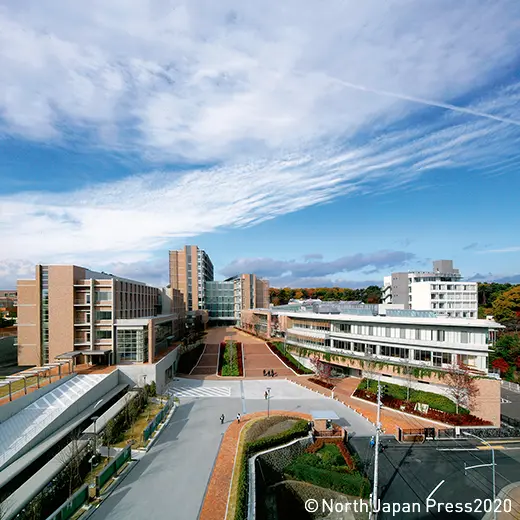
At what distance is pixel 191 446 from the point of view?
25219 millimetres

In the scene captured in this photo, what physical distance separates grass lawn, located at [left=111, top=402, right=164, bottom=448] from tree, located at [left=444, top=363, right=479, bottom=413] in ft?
86.8

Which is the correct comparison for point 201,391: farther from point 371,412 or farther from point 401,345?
point 401,345

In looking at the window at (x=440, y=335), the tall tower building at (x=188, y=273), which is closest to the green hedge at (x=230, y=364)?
the window at (x=440, y=335)

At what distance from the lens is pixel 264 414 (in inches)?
1260

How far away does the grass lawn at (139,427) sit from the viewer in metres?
24.9

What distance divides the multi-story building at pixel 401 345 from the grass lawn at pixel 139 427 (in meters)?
23.3

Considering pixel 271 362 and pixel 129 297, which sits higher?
pixel 129 297

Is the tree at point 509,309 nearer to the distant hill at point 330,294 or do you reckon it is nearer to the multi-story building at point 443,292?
the multi-story building at point 443,292

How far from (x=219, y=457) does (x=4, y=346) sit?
38.0 metres

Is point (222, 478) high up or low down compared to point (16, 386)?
down

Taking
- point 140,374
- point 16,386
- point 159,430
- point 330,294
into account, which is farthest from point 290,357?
point 330,294

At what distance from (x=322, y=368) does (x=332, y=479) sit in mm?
21365

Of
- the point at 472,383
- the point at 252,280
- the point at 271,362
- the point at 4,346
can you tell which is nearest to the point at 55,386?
the point at 4,346

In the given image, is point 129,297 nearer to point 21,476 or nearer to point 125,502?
point 21,476
